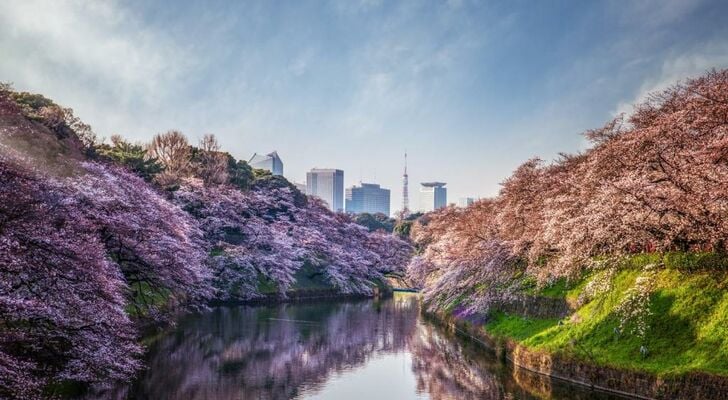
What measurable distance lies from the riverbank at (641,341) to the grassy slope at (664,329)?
37mm

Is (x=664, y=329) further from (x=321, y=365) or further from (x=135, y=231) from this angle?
(x=135, y=231)

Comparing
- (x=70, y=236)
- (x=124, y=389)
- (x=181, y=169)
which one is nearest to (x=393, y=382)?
(x=124, y=389)

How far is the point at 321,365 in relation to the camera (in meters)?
32.1

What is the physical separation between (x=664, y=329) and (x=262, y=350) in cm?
2248

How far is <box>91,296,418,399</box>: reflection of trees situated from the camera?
84.3 ft

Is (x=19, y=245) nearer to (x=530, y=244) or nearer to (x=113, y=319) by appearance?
(x=113, y=319)

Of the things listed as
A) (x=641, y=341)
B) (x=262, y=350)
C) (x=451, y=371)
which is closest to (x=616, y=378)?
(x=641, y=341)

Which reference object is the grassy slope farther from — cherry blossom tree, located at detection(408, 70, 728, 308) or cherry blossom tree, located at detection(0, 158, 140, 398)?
cherry blossom tree, located at detection(0, 158, 140, 398)

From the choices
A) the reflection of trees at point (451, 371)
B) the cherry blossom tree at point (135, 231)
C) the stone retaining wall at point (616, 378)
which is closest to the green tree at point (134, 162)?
the cherry blossom tree at point (135, 231)

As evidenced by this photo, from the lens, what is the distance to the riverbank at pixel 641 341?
21047 mm

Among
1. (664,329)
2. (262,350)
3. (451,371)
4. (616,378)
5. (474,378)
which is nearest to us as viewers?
(616,378)

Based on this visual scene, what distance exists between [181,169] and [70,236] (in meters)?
54.6

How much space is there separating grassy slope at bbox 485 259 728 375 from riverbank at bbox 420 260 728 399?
4 centimetres

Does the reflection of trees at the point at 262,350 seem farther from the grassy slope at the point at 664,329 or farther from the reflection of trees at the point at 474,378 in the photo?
the grassy slope at the point at 664,329
